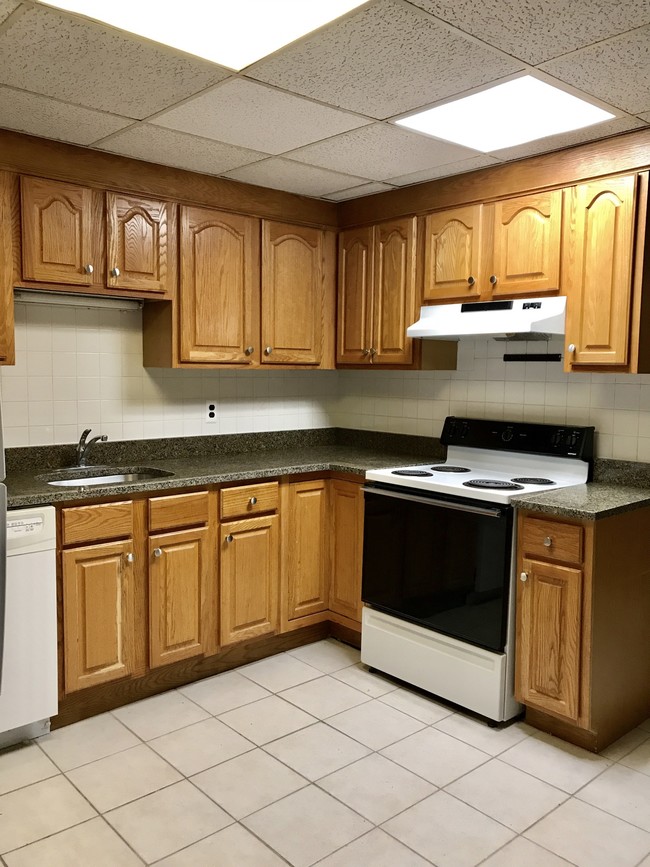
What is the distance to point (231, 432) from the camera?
12.8ft

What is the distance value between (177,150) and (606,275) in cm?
180

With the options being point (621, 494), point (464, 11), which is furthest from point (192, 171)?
point (621, 494)

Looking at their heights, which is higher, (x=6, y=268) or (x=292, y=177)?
(x=292, y=177)

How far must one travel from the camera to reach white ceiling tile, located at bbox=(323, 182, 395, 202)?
3.54m

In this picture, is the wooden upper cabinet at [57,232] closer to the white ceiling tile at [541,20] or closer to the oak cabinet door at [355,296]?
the oak cabinet door at [355,296]

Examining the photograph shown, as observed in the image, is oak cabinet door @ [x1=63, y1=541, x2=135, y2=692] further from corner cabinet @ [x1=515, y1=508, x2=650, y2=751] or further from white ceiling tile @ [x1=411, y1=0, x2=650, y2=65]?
white ceiling tile @ [x1=411, y1=0, x2=650, y2=65]

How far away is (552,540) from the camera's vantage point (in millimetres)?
2643

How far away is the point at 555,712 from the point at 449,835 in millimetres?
737

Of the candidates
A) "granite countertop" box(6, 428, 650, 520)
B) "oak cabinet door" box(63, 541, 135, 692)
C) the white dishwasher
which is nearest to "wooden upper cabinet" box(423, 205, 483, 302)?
"granite countertop" box(6, 428, 650, 520)

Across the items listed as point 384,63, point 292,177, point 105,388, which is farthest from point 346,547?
point 384,63

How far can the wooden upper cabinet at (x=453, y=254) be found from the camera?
327 centimetres

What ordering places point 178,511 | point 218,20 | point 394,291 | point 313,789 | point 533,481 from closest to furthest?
1. point 218,20
2. point 313,789
3. point 178,511
4. point 533,481
5. point 394,291

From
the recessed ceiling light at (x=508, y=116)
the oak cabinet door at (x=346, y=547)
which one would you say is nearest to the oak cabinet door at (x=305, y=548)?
the oak cabinet door at (x=346, y=547)

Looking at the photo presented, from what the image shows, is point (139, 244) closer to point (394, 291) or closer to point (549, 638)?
point (394, 291)
